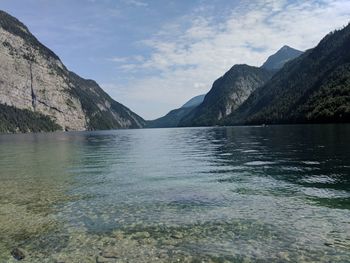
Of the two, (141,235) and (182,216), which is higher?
(182,216)

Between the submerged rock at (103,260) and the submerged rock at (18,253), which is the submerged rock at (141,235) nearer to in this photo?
the submerged rock at (103,260)

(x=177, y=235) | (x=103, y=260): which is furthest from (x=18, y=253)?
(x=177, y=235)

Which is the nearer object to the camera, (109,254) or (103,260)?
(103,260)

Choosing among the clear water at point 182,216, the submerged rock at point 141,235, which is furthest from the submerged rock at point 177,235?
the submerged rock at point 141,235

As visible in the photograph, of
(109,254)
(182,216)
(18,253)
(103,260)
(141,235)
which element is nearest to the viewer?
(103,260)

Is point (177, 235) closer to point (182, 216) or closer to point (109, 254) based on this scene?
point (182, 216)

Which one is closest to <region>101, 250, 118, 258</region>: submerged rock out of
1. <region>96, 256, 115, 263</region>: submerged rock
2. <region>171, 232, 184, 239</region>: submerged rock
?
<region>96, 256, 115, 263</region>: submerged rock

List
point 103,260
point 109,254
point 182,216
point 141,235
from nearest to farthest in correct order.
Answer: point 103,260
point 109,254
point 141,235
point 182,216

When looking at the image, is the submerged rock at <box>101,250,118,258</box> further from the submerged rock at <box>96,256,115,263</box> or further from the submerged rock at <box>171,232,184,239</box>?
the submerged rock at <box>171,232,184,239</box>

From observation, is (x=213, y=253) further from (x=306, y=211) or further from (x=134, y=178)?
(x=134, y=178)

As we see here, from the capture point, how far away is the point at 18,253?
1897 centimetres

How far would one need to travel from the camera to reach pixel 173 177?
142ft

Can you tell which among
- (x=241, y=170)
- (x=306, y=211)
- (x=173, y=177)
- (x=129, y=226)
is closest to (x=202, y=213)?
(x=129, y=226)

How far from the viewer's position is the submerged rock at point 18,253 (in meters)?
18.6
